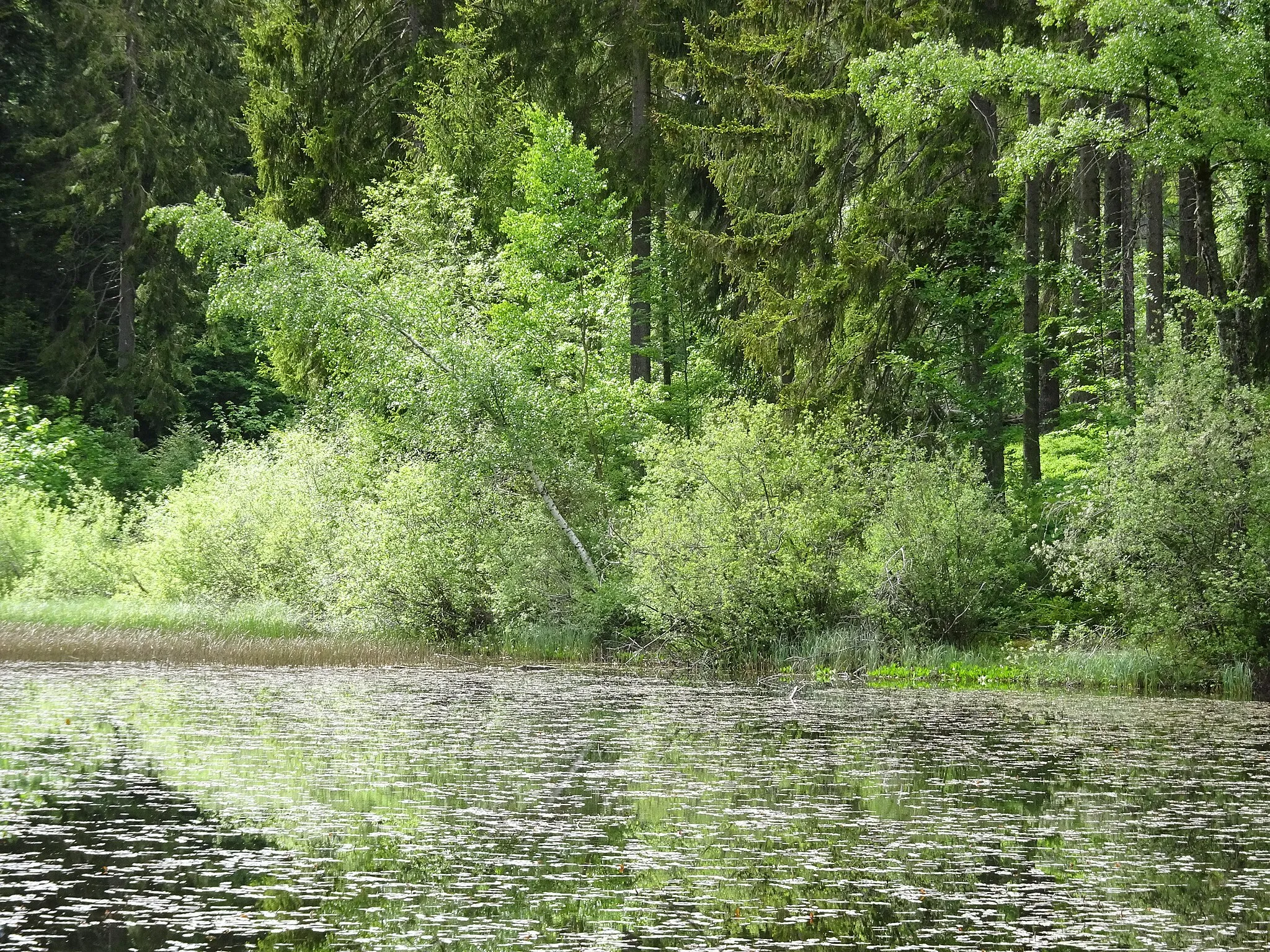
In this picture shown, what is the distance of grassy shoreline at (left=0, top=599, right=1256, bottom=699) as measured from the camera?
17266 millimetres

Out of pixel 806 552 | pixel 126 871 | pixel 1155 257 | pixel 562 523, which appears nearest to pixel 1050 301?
pixel 1155 257

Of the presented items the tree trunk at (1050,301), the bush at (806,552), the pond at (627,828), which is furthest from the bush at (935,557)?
the pond at (627,828)

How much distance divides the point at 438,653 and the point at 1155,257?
472 inches

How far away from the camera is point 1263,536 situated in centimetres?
1612

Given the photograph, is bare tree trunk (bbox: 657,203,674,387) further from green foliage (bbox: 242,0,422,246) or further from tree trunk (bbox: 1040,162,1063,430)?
tree trunk (bbox: 1040,162,1063,430)

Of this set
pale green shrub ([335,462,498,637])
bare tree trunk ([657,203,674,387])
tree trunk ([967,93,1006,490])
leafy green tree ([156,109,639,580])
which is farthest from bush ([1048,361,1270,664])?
bare tree trunk ([657,203,674,387])

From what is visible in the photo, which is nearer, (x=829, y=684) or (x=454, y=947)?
(x=454, y=947)

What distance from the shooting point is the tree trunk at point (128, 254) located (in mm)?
38750

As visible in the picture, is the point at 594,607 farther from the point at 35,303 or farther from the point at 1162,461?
the point at 35,303

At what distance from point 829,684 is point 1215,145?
8.23 metres

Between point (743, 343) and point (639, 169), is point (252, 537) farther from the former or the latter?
point (639, 169)

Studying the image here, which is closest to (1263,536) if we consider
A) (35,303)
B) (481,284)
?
(481,284)

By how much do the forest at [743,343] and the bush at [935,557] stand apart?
6cm

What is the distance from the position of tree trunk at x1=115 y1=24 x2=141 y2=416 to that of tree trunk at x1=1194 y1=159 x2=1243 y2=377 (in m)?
28.5
